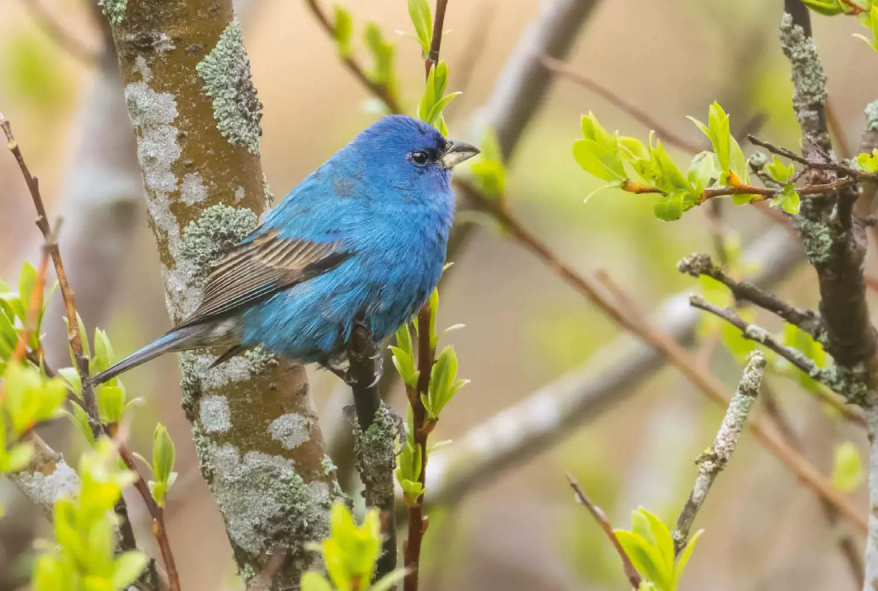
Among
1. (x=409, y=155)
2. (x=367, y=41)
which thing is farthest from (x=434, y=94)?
(x=409, y=155)

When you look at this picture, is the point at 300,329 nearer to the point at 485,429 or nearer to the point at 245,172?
the point at 245,172

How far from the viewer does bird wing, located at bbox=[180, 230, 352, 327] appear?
2.70m

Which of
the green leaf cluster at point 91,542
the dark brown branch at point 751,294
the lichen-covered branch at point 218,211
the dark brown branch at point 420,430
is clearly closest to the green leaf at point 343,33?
the lichen-covered branch at point 218,211

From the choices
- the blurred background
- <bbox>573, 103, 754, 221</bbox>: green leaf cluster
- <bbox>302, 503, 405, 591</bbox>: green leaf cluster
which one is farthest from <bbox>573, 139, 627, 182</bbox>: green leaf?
the blurred background

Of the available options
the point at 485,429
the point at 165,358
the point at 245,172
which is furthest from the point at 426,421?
the point at 165,358

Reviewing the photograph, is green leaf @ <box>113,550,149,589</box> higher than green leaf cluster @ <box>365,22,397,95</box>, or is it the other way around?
green leaf cluster @ <box>365,22,397,95</box>

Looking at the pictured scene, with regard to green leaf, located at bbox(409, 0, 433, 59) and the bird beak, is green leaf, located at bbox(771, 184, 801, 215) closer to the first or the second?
green leaf, located at bbox(409, 0, 433, 59)

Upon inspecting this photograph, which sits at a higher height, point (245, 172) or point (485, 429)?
point (245, 172)

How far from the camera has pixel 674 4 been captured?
6.20m

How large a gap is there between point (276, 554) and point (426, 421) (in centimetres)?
56

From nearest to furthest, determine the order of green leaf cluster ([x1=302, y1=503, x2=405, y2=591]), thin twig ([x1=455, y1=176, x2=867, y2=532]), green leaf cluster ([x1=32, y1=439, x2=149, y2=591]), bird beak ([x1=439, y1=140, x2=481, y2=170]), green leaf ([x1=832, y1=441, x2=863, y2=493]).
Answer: green leaf cluster ([x1=32, y1=439, x2=149, y2=591]) < green leaf cluster ([x1=302, y1=503, x2=405, y2=591]) < thin twig ([x1=455, y1=176, x2=867, y2=532]) < green leaf ([x1=832, y1=441, x2=863, y2=493]) < bird beak ([x1=439, y1=140, x2=481, y2=170])

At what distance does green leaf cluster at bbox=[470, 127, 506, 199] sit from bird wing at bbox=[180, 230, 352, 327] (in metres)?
0.61

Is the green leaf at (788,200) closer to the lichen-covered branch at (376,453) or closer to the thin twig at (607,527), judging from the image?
the thin twig at (607,527)

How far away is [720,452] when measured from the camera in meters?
1.70
